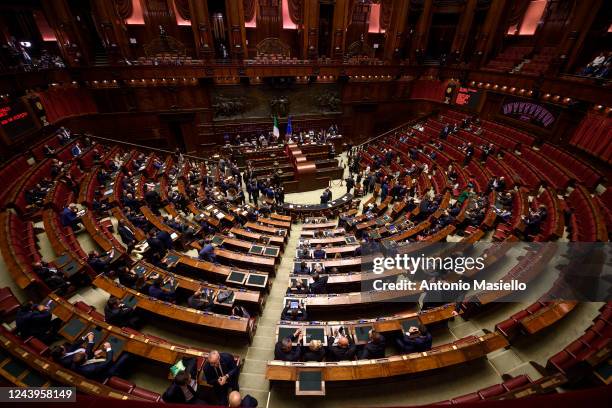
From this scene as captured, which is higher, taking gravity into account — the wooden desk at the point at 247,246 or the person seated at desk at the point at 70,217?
the person seated at desk at the point at 70,217

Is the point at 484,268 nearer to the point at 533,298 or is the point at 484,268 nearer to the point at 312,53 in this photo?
the point at 533,298

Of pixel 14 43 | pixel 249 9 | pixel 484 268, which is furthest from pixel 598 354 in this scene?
pixel 14 43

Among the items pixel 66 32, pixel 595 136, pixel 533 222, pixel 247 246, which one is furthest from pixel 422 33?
pixel 66 32

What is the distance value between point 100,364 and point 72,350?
0.58 meters

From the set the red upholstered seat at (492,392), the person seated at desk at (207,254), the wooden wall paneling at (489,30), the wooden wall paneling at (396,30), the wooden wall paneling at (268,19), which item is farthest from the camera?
the wooden wall paneling at (396,30)

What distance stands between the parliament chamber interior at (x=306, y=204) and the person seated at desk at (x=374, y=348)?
0.17 feet

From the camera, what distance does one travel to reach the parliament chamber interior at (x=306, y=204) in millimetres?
4523

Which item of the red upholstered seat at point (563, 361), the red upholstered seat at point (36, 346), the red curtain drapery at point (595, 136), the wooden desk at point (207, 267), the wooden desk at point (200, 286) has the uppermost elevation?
the red curtain drapery at point (595, 136)

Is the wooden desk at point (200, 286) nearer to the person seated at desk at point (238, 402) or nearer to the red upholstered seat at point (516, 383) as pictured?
the person seated at desk at point (238, 402)

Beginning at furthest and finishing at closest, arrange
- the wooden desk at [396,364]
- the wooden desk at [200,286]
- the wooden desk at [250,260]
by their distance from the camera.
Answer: the wooden desk at [250,260]
the wooden desk at [200,286]
the wooden desk at [396,364]

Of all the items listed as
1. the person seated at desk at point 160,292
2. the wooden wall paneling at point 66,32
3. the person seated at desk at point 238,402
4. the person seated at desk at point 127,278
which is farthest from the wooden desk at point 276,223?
the wooden wall paneling at point 66,32

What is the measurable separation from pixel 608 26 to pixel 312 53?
46.3 feet

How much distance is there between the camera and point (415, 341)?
479 centimetres

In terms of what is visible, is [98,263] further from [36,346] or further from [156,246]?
[36,346]
